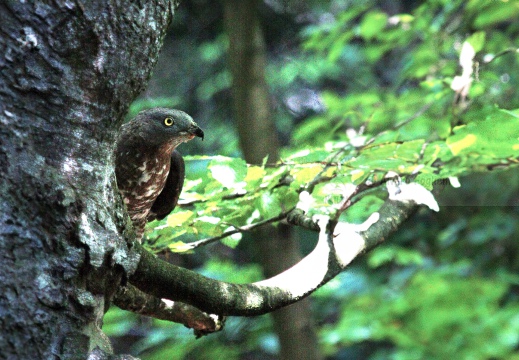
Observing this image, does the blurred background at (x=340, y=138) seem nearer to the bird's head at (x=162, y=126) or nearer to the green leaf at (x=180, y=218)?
the bird's head at (x=162, y=126)

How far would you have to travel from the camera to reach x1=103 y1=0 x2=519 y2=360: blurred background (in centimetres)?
366

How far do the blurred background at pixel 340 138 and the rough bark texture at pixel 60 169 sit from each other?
2.17m

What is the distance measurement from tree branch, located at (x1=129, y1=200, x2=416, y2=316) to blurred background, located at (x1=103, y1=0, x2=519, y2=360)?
169 cm

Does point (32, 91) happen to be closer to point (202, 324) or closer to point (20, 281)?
point (20, 281)

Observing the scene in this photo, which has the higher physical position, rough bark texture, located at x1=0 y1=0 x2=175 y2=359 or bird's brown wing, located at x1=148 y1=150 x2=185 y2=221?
bird's brown wing, located at x1=148 y1=150 x2=185 y2=221

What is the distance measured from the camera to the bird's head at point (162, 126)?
5.95 ft

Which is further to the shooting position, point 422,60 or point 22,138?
point 422,60

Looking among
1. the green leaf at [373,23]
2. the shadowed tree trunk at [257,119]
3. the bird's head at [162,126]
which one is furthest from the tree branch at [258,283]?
the green leaf at [373,23]

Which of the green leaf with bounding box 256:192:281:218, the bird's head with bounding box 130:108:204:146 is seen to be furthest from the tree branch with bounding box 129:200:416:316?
the bird's head with bounding box 130:108:204:146

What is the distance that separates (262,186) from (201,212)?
20 cm

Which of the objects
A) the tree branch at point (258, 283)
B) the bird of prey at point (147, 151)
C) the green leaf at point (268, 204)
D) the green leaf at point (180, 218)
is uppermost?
the bird of prey at point (147, 151)

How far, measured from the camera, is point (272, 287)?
1316mm

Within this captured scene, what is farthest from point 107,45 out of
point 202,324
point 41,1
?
point 202,324

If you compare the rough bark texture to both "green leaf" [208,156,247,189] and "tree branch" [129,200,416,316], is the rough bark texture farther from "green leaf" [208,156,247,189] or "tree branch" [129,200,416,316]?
"green leaf" [208,156,247,189]
